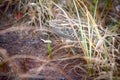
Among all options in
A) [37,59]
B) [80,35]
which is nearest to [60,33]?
[80,35]

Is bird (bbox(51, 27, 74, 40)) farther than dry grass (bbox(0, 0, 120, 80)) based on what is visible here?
Yes

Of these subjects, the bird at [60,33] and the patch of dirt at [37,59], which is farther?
the bird at [60,33]

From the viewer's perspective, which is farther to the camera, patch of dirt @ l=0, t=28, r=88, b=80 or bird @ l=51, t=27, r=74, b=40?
bird @ l=51, t=27, r=74, b=40

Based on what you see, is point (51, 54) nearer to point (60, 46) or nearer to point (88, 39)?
point (60, 46)

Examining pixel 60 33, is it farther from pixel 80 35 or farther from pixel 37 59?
pixel 37 59

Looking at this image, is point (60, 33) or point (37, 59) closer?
point (37, 59)

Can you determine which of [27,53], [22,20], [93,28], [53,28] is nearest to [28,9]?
[22,20]

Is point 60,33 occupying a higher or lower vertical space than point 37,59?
higher

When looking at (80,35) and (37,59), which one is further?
(80,35)

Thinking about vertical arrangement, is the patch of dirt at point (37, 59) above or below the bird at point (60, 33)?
below

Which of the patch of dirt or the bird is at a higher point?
the bird
